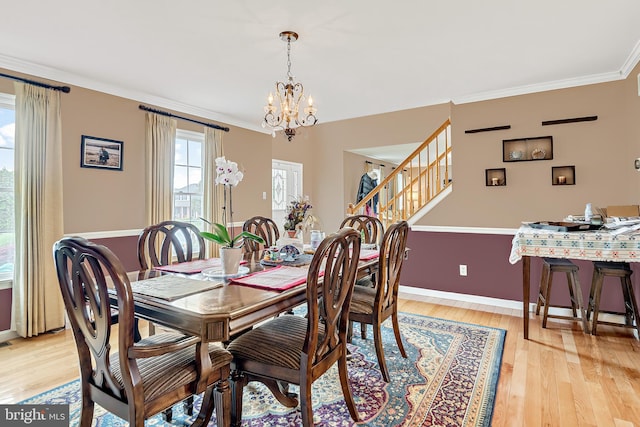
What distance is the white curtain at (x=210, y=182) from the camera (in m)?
4.53

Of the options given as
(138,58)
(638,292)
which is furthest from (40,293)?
(638,292)

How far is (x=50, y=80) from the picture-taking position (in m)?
3.16

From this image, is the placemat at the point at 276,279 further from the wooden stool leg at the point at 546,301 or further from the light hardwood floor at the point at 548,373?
the wooden stool leg at the point at 546,301

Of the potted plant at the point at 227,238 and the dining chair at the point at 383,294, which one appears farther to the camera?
the dining chair at the point at 383,294

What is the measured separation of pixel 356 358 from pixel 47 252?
2861mm

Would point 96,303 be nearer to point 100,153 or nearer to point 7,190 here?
point 7,190

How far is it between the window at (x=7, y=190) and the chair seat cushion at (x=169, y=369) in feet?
7.81

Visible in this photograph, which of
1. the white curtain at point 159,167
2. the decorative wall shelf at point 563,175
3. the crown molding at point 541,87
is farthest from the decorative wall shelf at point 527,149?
the white curtain at point 159,167

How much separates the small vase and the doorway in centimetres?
390

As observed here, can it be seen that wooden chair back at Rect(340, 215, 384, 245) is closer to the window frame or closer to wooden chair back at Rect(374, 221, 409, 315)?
wooden chair back at Rect(374, 221, 409, 315)

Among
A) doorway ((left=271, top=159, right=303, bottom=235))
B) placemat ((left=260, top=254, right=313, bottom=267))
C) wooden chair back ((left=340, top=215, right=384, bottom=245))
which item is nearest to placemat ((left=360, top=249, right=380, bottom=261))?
placemat ((left=260, top=254, right=313, bottom=267))

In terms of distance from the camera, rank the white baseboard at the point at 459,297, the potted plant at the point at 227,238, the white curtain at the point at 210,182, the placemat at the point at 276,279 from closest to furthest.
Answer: the placemat at the point at 276,279 < the potted plant at the point at 227,238 < the white baseboard at the point at 459,297 < the white curtain at the point at 210,182

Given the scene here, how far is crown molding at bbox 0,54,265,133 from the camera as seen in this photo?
9.65 ft

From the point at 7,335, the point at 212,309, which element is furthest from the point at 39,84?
the point at 212,309
